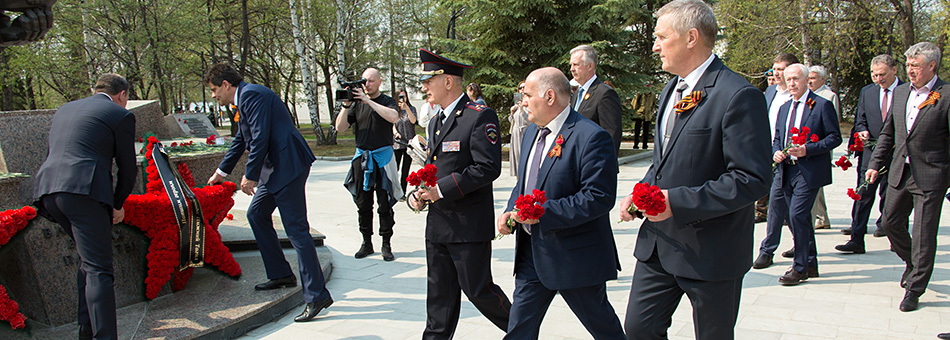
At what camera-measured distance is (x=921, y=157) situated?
475cm

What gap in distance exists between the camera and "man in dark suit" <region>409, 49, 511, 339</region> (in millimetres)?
3721

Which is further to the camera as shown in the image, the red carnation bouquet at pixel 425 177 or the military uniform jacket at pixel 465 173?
the military uniform jacket at pixel 465 173

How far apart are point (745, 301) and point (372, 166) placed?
149 inches

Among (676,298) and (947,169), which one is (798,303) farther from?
(676,298)

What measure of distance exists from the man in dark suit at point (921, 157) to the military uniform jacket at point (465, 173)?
→ 10.8ft

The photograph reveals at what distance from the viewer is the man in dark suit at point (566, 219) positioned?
9.53 feet

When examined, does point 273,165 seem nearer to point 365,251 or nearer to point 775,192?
point 365,251

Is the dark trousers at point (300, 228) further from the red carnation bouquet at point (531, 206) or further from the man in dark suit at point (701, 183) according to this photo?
the man in dark suit at point (701, 183)

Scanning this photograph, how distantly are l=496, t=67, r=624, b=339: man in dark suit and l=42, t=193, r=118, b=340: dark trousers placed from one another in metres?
2.53

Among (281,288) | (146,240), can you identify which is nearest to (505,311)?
(281,288)

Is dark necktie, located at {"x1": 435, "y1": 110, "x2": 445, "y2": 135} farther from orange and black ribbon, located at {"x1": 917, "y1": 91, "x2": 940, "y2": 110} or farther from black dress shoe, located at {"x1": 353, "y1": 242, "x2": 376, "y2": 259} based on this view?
orange and black ribbon, located at {"x1": 917, "y1": 91, "x2": 940, "y2": 110}

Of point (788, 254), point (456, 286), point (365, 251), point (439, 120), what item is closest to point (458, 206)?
point (456, 286)

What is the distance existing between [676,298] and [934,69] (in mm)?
3549

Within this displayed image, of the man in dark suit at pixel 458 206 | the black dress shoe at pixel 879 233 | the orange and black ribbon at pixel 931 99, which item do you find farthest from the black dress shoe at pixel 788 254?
the man in dark suit at pixel 458 206
